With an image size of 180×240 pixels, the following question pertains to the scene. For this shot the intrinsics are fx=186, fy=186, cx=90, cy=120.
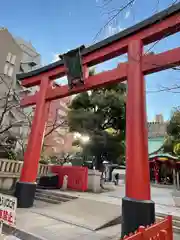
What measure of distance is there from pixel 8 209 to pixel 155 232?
3.34 meters

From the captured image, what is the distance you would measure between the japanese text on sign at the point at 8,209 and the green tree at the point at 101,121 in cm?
912

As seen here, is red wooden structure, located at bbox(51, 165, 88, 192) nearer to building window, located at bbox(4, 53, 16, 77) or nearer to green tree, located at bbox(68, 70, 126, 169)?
green tree, located at bbox(68, 70, 126, 169)

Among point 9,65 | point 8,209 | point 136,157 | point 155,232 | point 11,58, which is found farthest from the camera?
point 11,58

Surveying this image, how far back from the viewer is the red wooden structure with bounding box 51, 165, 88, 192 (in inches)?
412

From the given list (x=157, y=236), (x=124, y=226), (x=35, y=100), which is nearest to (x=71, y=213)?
(x=124, y=226)

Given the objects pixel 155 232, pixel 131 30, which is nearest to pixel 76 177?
pixel 131 30

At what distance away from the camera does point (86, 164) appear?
15594 mm

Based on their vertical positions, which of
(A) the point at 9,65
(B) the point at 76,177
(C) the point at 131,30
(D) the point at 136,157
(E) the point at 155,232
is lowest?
(E) the point at 155,232

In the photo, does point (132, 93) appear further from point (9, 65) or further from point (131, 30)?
point (9, 65)

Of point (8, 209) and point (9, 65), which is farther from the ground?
point (9, 65)

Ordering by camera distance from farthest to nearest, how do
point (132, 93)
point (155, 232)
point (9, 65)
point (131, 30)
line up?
point (9, 65) → point (131, 30) → point (132, 93) → point (155, 232)

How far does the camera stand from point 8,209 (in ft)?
13.8

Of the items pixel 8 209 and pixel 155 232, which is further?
pixel 8 209

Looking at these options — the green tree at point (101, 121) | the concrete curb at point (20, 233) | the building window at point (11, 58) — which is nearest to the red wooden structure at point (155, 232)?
the concrete curb at point (20, 233)
